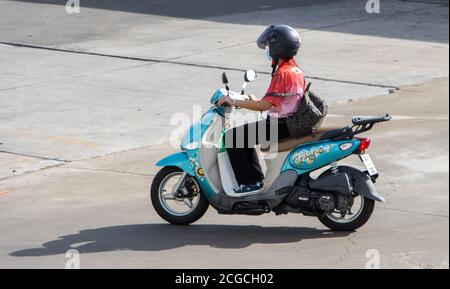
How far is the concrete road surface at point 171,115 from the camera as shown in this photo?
9.02 meters

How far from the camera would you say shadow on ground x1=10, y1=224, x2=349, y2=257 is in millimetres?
9109

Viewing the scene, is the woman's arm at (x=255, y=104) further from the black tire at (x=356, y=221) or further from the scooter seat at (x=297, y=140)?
the black tire at (x=356, y=221)

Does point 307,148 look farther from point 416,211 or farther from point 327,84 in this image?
point 327,84

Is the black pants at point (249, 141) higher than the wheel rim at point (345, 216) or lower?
higher

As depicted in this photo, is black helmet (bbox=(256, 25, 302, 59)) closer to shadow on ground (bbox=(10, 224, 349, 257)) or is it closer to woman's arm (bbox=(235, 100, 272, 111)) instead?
woman's arm (bbox=(235, 100, 272, 111))

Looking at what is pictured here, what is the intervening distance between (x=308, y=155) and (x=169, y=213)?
4.58ft

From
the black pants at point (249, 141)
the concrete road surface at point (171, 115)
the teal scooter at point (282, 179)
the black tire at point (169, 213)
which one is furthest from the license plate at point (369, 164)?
the black tire at point (169, 213)

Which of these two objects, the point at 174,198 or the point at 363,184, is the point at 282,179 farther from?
the point at 174,198

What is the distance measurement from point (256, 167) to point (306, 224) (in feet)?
2.23

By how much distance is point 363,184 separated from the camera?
9.02 meters

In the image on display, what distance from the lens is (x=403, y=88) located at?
50.6 feet

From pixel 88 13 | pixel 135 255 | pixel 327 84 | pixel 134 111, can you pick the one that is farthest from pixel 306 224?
pixel 88 13

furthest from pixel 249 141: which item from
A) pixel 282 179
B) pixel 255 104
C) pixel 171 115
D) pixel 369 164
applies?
pixel 171 115

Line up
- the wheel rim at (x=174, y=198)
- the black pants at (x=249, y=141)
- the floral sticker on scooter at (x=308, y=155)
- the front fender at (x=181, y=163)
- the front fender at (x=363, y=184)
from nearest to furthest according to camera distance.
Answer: the front fender at (x=363, y=184) → the floral sticker on scooter at (x=308, y=155) → the black pants at (x=249, y=141) → the front fender at (x=181, y=163) → the wheel rim at (x=174, y=198)
